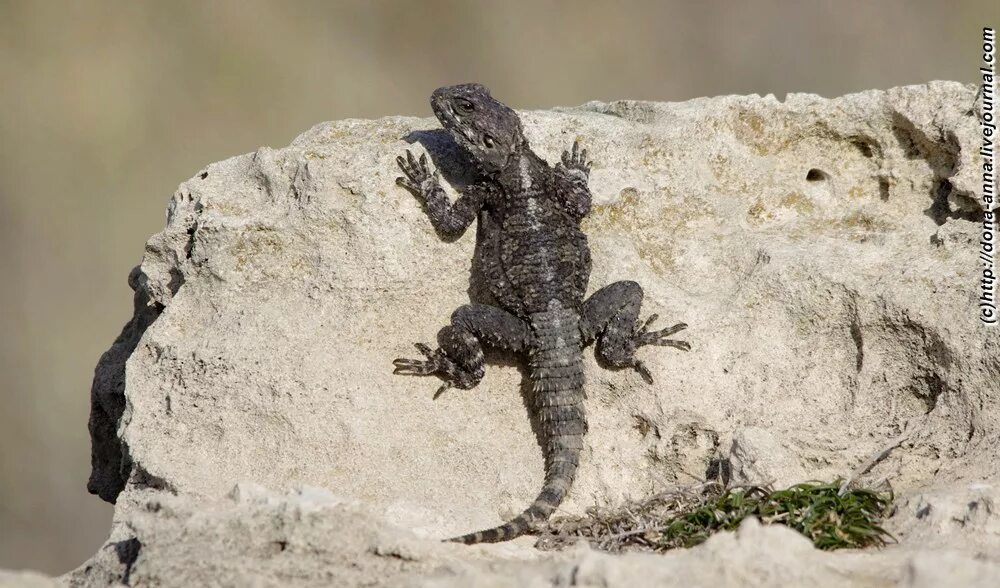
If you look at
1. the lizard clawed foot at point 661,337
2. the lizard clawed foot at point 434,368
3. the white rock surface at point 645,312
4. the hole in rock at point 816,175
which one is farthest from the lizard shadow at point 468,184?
the hole in rock at point 816,175

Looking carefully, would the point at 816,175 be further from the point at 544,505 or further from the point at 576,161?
the point at 544,505

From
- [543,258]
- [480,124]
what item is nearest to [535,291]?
[543,258]

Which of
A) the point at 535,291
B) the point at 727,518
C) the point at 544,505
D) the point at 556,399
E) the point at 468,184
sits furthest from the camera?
the point at 468,184

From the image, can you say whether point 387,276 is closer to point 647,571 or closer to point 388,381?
point 388,381

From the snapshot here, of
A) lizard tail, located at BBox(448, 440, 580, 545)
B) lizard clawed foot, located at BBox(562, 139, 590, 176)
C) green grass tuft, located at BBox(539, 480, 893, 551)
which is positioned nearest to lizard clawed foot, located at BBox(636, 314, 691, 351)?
lizard tail, located at BBox(448, 440, 580, 545)


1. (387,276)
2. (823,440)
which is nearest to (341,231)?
(387,276)

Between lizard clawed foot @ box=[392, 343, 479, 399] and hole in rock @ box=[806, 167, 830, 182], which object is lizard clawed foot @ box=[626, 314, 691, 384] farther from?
hole in rock @ box=[806, 167, 830, 182]
